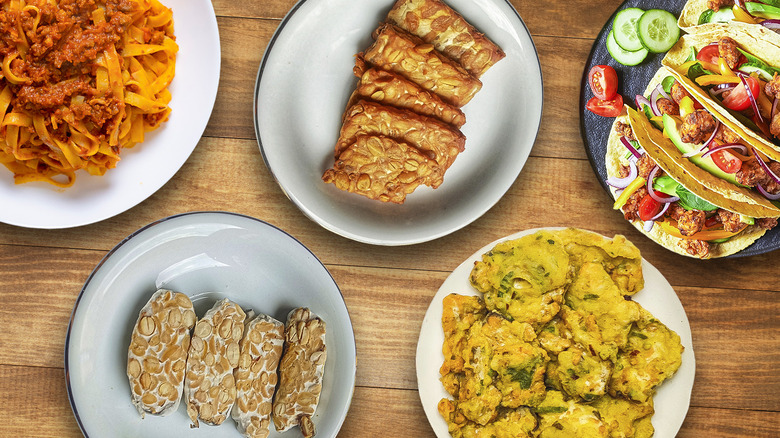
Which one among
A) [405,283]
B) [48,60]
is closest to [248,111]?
[48,60]

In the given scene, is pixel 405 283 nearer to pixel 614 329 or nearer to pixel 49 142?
pixel 614 329

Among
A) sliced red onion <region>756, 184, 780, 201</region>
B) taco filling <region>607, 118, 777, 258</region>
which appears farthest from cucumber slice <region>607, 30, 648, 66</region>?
sliced red onion <region>756, 184, 780, 201</region>

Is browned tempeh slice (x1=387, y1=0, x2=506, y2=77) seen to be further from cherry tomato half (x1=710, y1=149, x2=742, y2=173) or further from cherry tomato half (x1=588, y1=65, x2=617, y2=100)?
cherry tomato half (x1=710, y1=149, x2=742, y2=173)

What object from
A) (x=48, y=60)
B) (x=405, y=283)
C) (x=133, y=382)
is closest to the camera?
(x=48, y=60)

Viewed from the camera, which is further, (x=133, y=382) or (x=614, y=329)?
(x=614, y=329)

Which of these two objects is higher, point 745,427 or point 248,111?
point 248,111
